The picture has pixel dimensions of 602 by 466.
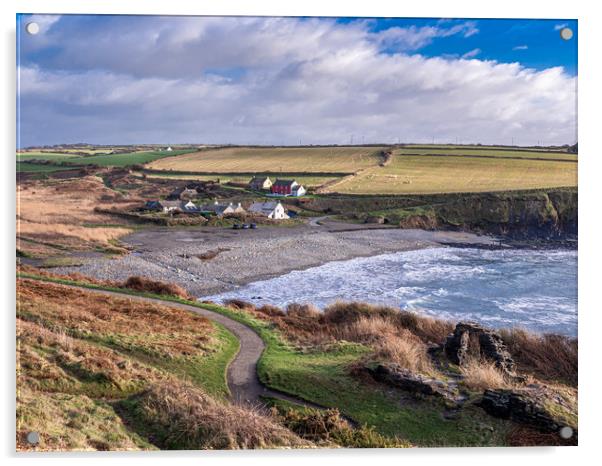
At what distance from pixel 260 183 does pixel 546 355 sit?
5154 mm

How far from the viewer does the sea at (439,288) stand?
25.8 ft

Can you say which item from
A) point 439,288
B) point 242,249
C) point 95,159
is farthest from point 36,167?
point 439,288

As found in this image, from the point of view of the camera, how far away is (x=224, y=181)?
867 cm

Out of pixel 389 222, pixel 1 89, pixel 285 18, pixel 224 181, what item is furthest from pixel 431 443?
pixel 1 89

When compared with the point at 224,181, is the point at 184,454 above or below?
below

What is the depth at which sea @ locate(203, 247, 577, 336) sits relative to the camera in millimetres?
7863

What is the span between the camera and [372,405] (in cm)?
627

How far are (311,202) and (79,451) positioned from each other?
16.2ft

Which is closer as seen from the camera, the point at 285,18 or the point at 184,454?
the point at 184,454

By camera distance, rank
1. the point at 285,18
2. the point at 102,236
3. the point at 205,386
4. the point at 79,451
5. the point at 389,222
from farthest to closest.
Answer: the point at 389,222 → the point at 102,236 → the point at 285,18 → the point at 205,386 → the point at 79,451

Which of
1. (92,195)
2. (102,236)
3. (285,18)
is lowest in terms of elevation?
(102,236)

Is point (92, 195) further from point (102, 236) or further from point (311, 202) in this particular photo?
point (311, 202)

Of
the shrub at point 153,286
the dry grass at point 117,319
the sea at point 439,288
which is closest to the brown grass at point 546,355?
the sea at point 439,288

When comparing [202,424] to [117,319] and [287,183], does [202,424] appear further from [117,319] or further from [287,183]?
[287,183]
